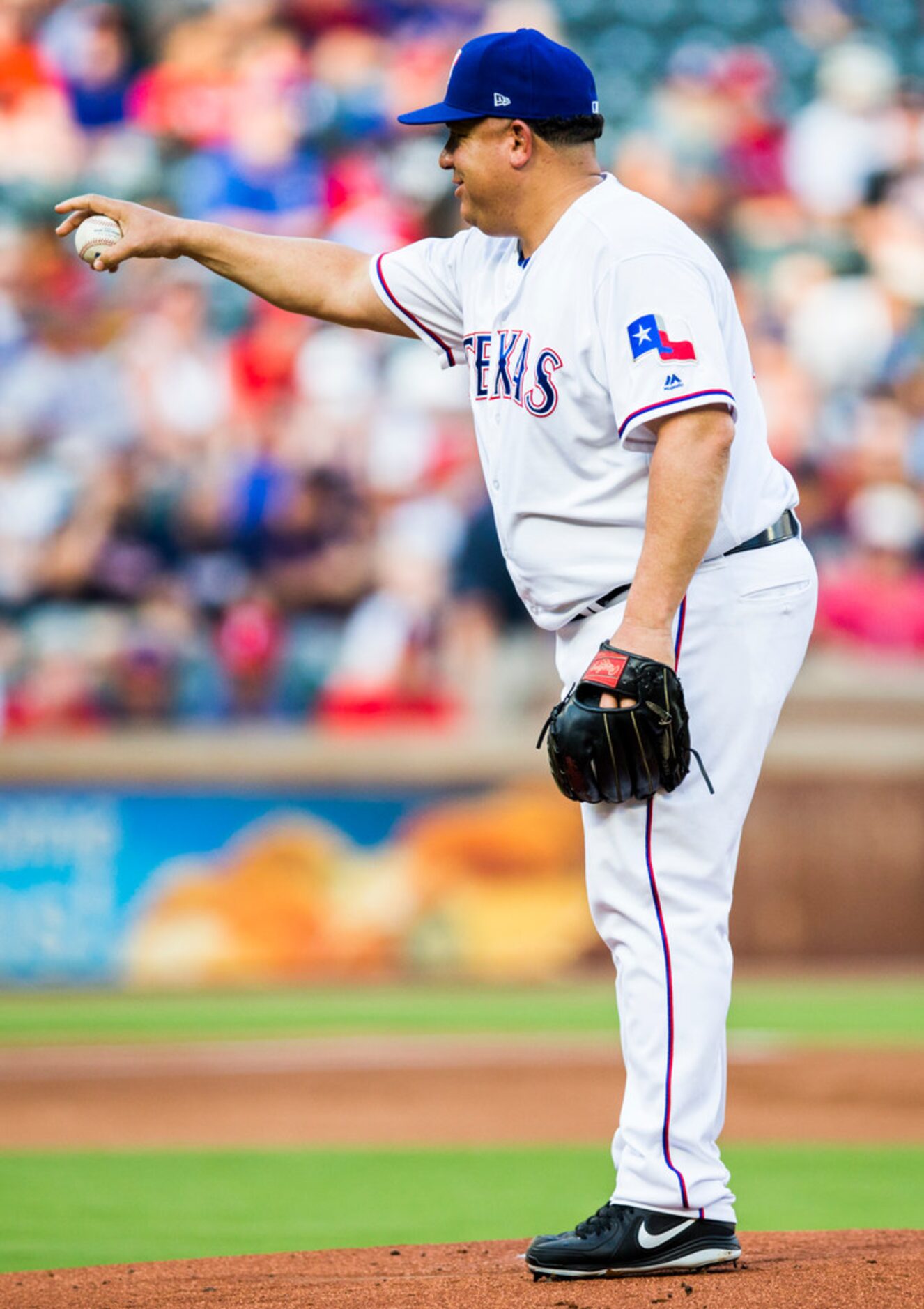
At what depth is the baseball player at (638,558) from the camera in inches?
109

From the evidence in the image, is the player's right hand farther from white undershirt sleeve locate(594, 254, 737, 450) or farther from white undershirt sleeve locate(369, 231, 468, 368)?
white undershirt sleeve locate(594, 254, 737, 450)

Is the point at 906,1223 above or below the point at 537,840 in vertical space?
below

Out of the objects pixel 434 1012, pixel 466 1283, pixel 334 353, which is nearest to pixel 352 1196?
pixel 466 1283

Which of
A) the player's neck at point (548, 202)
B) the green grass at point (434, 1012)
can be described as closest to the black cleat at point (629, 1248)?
the player's neck at point (548, 202)

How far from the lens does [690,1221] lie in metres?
2.85

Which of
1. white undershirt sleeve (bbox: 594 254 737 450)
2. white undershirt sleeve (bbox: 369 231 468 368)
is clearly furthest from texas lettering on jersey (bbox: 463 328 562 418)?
white undershirt sleeve (bbox: 369 231 468 368)

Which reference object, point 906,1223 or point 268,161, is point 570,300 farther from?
point 268,161

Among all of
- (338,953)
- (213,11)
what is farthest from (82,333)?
(338,953)

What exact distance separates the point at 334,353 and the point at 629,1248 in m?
9.01

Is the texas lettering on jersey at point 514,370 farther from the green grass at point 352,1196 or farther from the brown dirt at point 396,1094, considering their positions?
the brown dirt at point 396,1094

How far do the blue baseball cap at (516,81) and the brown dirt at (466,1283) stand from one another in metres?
1.80

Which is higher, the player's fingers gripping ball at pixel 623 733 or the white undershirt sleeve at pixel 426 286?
the white undershirt sleeve at pixel 426 286

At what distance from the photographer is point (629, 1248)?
111 inches

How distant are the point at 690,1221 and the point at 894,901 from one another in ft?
22.3
